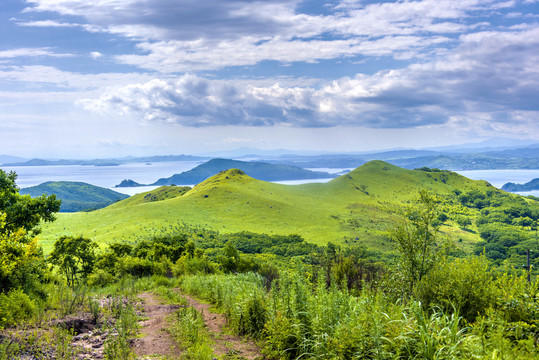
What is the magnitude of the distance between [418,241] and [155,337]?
30.0 feet

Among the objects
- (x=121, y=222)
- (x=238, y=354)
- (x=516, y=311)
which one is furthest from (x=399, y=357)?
(x=121, y=222)

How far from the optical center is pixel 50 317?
11172mm

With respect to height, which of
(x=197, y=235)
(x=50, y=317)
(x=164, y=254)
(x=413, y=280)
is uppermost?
(x=413, y=280)

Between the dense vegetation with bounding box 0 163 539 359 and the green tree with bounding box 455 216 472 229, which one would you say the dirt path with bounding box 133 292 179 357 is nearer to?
the dense vegetation with bounding box 0 163 539 359

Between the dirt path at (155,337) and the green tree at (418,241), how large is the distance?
758cm

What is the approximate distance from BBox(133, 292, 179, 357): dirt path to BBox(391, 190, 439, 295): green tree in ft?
24.9

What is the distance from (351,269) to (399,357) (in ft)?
39.1

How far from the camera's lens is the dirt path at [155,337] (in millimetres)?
10156

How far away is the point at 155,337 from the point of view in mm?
11586

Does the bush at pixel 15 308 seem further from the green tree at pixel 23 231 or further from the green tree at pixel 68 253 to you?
the green tree at pixel 68 253

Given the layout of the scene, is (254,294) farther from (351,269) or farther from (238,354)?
(351,269)

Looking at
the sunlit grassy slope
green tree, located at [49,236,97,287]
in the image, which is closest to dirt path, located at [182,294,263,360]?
green tree, located at [49,236,97,287]

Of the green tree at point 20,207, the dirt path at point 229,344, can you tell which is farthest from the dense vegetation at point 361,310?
the green tree at point 20,207

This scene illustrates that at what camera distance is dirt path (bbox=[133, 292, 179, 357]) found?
400 inches
